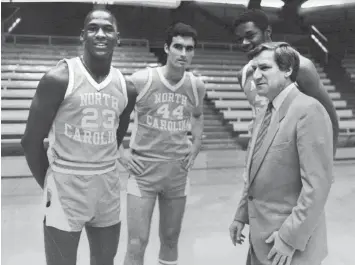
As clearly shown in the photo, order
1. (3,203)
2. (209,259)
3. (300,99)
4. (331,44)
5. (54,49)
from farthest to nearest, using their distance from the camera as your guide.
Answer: (331,44) < (54,49) < (3,203) < (209,259) < (300,99)

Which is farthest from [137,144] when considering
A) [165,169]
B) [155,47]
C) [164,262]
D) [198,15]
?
[198,15]

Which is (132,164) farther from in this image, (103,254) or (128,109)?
(103,254)

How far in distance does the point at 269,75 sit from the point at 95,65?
748mm

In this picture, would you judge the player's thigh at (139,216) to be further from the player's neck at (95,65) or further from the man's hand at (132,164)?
the player's neck at (95,65)

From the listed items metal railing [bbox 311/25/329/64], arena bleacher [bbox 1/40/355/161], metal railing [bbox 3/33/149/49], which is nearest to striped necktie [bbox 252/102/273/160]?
arena bleacher [bbox 1/40/355/161]

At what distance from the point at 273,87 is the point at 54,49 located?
8.31 meters

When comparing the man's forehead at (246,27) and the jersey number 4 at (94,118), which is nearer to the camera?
the jersey number 4 at (94,118)

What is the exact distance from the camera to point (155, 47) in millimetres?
10367

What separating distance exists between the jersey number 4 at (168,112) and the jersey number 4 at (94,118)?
66 centimetres

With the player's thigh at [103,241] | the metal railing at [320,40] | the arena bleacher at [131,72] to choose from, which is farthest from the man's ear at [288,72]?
the metal railing at [320,40]

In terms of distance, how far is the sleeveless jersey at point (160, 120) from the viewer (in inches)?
92.1

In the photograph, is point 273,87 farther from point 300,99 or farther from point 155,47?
point 155,47

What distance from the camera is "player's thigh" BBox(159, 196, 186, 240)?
Answer: 233 cm

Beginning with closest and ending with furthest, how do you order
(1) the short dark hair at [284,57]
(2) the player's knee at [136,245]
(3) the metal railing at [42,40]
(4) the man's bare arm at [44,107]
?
(1) the short dark hair at [284,57] → (4) the man's bare arm at [44,107] → (2) the player's knee at [136,245] → (3) the metal railing at [42,40]
